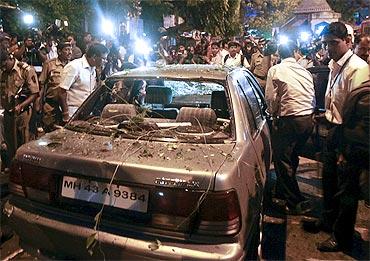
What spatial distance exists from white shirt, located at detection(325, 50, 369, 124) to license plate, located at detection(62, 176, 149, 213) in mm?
2100

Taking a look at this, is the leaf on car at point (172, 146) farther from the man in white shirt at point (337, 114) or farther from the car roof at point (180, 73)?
the man in white shirt at point (337, 114)

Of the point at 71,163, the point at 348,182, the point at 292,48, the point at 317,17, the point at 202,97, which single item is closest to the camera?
the point at 71,163

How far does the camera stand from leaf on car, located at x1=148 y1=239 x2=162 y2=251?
218 cm

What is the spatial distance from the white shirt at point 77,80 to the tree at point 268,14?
3265cm

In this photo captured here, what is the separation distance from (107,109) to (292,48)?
8.19 feet

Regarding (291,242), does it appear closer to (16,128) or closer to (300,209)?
(300,209)

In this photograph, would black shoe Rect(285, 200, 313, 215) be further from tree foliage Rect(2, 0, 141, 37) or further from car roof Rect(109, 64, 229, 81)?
tree foliage Rect(2, 0, 141, 37)

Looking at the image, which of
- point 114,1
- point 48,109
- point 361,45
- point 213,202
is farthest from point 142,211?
point 114,1

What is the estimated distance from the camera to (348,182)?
128 inches

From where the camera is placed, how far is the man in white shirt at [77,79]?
4664 millimetres

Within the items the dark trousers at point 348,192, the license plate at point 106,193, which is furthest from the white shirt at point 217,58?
the license plate at point 106,193

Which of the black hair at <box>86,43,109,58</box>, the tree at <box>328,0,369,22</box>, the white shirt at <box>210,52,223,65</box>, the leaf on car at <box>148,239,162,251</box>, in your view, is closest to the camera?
the leaf on car at <box>148,239,162,251</box>

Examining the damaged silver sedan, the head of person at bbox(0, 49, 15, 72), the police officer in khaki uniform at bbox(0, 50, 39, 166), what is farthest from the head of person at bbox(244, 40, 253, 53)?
the damaged silver sedan

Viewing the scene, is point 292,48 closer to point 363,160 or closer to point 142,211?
point 363,160
